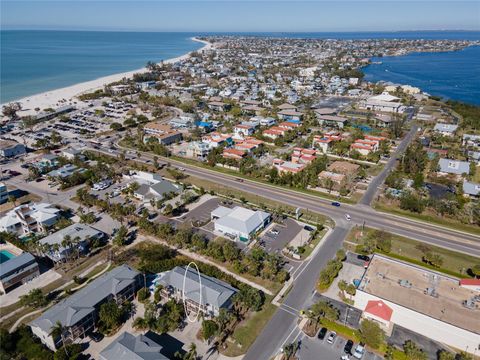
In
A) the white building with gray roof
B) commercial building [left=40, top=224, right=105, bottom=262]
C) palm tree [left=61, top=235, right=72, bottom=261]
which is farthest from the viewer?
the white building with gray roof

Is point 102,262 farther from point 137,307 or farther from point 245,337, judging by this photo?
point 245,337

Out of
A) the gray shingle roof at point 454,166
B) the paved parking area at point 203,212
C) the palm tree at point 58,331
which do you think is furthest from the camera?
the gray shingle roof at point 454,166

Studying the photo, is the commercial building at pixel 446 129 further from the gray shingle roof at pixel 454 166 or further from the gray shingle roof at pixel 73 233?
the gray shingle roof at pixel 73 233

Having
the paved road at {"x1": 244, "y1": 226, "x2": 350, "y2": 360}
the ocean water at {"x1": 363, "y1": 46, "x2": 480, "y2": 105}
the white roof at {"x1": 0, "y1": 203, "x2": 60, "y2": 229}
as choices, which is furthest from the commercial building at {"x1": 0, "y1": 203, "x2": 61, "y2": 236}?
the ocean water at {"x1": 363, "y1": 46, "x2": 480, "y2": 105}

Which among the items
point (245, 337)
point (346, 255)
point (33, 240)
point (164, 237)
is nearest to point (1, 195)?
point (33, 240)

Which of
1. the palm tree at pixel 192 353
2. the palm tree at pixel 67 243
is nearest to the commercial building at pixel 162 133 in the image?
the palm tree at pixel 67 243

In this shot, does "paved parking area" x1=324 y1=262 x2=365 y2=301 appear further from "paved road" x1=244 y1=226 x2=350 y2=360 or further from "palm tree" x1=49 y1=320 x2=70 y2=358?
"palm tree" x1=49 y1=320 x2=70 y2=358

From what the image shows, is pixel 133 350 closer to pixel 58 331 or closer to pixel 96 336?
pixel 96 336
